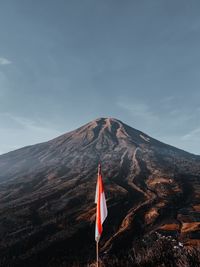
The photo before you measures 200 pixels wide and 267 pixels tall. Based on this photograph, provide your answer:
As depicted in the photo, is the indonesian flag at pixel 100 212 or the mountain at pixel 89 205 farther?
the mountain at pixel 89 205

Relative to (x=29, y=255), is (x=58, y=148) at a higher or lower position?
higher

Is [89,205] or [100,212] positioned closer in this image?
[100,212]

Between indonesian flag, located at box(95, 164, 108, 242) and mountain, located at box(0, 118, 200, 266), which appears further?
mountain, located at box(0, 118, 200, 266)

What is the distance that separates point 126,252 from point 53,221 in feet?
74.5

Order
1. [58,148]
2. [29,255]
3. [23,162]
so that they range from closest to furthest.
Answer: [29,255] → [23,162] → [58,148]

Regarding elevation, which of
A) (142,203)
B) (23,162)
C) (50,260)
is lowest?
(50,260)

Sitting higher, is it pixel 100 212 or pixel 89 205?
pixel 89 205

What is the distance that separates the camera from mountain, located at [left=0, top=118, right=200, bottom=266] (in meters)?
51.0

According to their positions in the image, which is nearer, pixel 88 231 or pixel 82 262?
pixel 82 262

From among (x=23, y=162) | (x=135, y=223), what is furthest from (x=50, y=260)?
(x=23, y=162)

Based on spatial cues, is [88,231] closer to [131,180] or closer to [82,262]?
[82,262]

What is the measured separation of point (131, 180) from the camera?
97.2 metres

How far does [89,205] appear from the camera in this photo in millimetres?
75500

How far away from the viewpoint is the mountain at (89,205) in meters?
Result: 51.0
